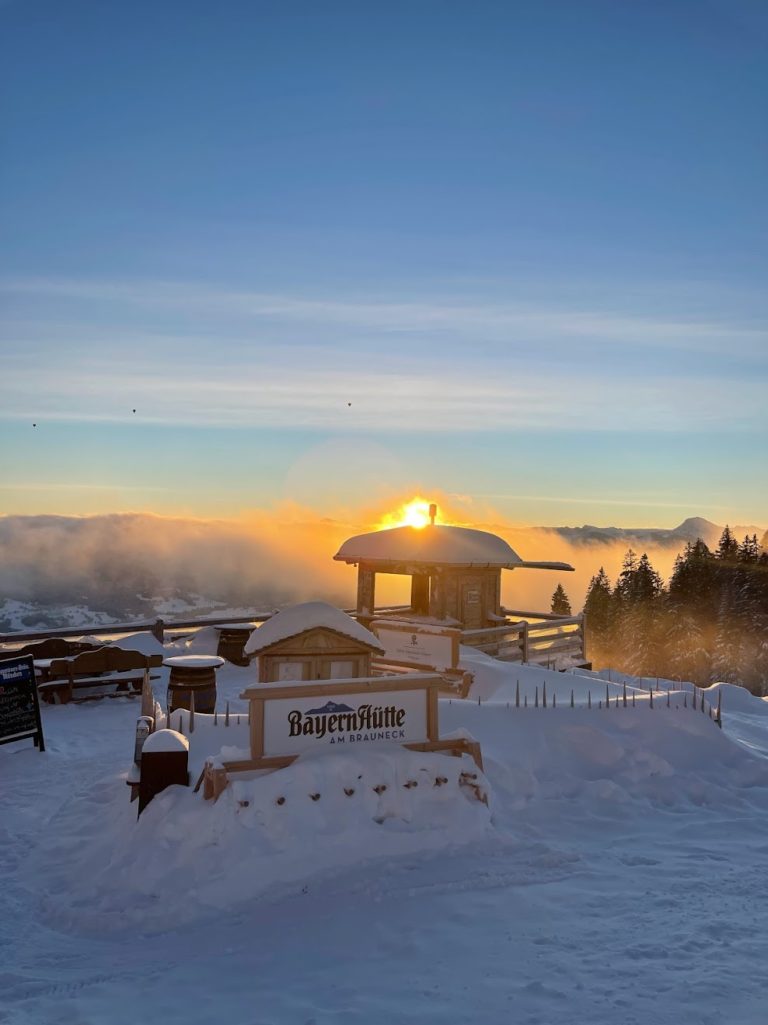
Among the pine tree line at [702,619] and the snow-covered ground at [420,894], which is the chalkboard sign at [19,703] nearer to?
the snow-covered ground at [420,894]

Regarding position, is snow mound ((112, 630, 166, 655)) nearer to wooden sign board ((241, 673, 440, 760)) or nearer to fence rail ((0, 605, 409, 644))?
fence rail ((0, 605, 409, 644))

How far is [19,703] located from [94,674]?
3619mm

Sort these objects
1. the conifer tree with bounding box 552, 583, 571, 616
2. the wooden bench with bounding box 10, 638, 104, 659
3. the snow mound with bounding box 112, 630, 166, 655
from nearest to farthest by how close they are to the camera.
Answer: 1. the wooden bench with bounding box 10, 638, 104, 659
2. the snow mound with bounding box 112, 630, 166, 655
3. the conifer tree with bounding box 552, 583, 571, 616

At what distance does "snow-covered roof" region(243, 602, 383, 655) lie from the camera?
11672 mm

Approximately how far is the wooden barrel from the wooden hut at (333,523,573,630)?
6024 millimetres

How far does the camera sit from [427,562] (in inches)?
724

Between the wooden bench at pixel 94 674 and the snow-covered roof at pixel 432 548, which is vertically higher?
the snow-covered roof at pixel 432 548

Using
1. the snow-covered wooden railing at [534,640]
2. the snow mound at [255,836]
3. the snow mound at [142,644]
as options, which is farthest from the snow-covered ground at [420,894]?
the snow-covered wooden railing at [534,640]

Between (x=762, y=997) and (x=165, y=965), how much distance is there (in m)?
4.10

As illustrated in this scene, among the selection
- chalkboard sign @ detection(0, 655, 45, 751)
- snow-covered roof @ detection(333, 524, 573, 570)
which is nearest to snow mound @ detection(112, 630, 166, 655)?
chalkboard sign @ detection(0, 655, 45, 751)

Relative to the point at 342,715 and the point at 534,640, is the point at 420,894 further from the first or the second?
the point at 534,640

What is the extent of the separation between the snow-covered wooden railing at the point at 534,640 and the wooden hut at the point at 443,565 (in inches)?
30.6

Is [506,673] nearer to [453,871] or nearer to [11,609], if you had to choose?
[453,871]

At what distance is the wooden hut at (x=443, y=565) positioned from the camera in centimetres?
1866
